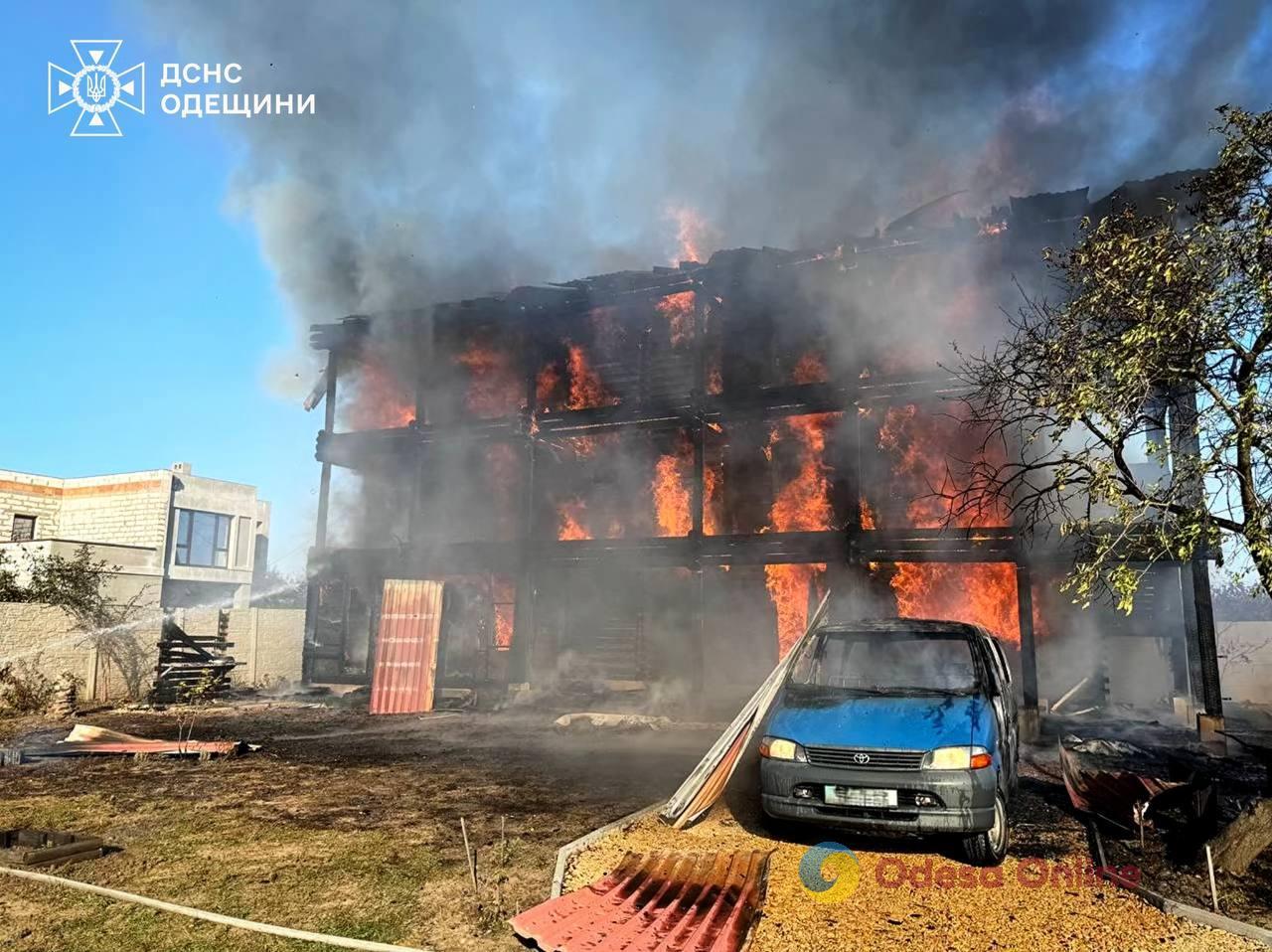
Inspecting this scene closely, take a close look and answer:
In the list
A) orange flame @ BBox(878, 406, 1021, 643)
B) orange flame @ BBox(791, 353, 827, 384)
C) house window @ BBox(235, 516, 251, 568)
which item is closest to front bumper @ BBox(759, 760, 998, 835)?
orange flame @ BBox(878, 406, 1021, 643)

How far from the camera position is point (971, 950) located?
4418 millimetres

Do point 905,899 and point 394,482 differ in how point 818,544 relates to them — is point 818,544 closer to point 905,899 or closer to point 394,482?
point 905,899

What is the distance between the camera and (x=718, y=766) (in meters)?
7.87

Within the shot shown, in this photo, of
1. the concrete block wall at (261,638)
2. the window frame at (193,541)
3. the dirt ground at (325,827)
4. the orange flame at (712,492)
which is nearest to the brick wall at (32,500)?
the window frame at (193,541)

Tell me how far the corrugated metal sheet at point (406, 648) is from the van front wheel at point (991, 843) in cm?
1357

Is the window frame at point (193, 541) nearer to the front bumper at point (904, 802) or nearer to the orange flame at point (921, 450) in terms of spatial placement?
the orange flame at point (921, 450)

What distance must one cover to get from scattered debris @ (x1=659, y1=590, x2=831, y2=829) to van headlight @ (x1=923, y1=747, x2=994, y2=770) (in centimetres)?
229

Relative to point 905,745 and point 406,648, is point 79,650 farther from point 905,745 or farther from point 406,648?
point 905,745

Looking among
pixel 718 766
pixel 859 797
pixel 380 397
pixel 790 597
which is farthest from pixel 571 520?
pixel 859 797

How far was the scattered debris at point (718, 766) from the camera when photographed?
7309mm

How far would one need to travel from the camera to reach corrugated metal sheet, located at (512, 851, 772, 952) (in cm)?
445

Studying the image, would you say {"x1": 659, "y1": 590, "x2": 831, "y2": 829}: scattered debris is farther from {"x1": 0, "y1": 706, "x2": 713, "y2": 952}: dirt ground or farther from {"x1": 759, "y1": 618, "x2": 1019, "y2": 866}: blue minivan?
{"x1": 759, "y1": 618, "x2": 1019, "y2": 866}: blue minivan

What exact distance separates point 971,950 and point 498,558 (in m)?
16.0

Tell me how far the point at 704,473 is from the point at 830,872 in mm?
15197
